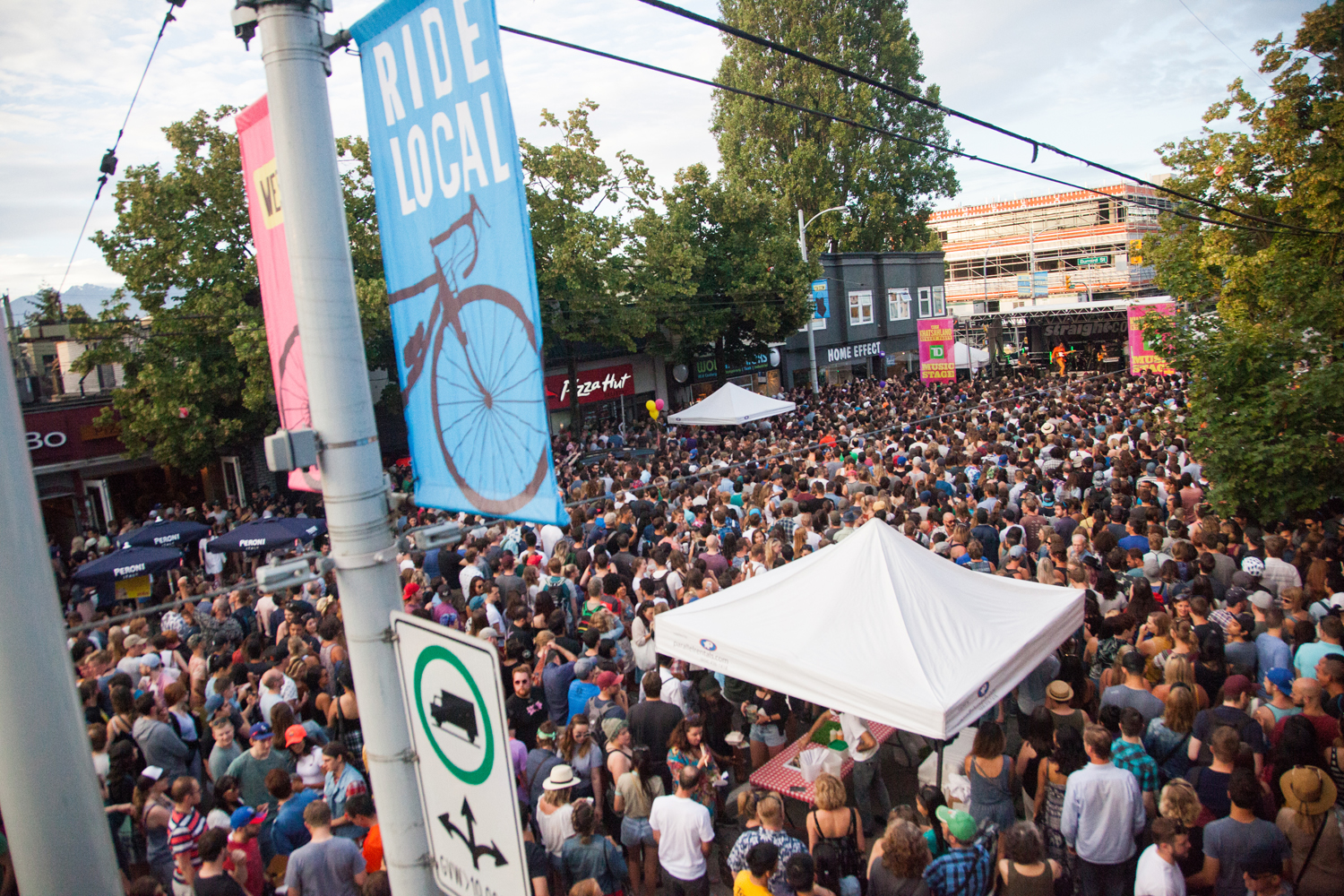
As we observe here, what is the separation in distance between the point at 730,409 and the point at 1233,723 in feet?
52.6

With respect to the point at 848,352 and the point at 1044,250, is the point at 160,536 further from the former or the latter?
the point at 1044,250

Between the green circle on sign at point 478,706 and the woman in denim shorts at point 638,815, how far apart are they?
10.2 ft

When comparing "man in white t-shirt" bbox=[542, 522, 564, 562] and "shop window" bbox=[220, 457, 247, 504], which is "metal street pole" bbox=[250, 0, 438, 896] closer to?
"man in white t-shirt" bbox=[542, 522, 564, 562]

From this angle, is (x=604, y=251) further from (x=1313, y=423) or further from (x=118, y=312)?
(x=1313, y=423)

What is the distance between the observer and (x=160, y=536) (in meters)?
12.6

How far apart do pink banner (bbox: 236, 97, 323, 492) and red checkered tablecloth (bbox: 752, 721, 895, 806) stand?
13.0 feet

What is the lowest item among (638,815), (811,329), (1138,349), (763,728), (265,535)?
(763,728)

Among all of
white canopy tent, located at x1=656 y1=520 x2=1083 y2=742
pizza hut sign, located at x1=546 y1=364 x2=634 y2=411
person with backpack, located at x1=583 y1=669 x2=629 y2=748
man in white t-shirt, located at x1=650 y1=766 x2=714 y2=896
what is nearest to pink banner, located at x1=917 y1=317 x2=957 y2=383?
pizza hut sign, located at x1=546 y1=364 x2=634 y2=411

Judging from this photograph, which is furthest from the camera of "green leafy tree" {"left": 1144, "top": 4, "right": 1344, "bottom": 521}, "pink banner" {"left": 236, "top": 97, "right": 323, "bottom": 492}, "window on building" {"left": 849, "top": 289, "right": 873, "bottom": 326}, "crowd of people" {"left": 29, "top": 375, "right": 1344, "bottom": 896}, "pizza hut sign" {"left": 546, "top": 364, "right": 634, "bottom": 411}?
"window on building" {"left": 849, "top": 289, "right": 873, "bottom": 326}

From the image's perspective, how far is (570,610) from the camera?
897cm

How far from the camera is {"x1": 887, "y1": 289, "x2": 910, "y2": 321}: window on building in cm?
3878

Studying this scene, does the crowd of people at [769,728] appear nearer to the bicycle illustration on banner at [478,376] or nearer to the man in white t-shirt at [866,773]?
the man in white t-shirt at [866,773]

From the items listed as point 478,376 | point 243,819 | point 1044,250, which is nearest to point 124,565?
point 243,819

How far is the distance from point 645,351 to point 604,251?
5.77 m
